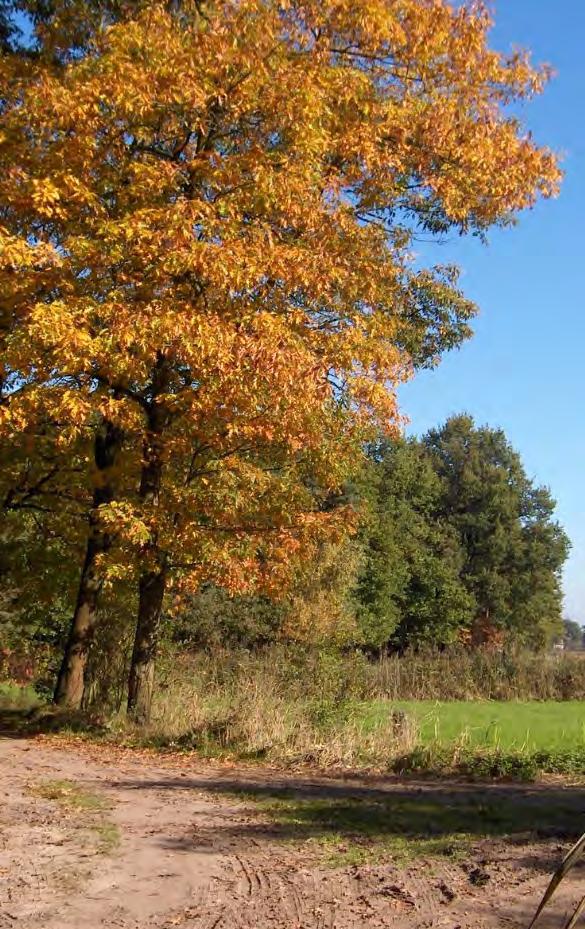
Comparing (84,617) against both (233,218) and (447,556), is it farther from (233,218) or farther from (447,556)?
(447,556)

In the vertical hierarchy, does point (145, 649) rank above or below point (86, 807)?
above

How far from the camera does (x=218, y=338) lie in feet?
30.4

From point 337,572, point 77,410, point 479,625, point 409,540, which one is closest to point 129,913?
point 77,410

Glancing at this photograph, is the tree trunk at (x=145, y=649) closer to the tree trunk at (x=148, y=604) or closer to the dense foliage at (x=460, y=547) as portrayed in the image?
→ the tree trunk at (x=148, y=604)

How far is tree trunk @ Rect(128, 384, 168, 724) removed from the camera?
11.5 metres

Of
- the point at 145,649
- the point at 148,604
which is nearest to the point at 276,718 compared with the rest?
the point at 145,649

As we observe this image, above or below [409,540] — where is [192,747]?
below

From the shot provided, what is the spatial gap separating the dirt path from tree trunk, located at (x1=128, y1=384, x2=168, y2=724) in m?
3.88

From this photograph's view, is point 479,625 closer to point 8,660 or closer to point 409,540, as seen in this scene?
point 409,540

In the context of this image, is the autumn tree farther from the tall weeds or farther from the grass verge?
the grass verge

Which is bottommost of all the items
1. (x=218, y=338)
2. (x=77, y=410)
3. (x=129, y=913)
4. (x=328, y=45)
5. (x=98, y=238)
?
(x=129, y=913)

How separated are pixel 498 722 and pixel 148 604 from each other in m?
6.79

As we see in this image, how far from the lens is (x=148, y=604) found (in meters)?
12.1

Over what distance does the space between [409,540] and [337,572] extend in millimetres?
27347
